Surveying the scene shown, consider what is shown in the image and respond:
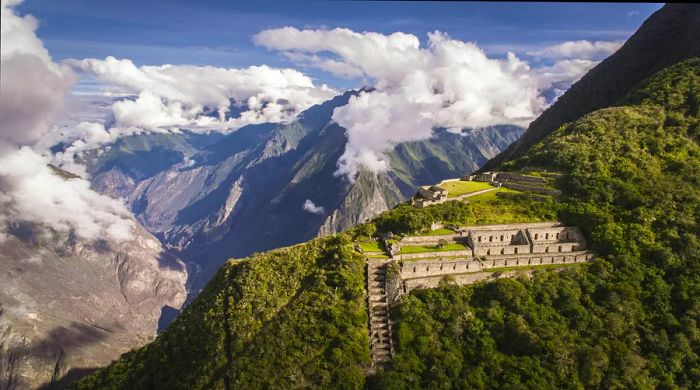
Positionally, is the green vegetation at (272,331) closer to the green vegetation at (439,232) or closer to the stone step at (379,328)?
the stone step at (379,328)

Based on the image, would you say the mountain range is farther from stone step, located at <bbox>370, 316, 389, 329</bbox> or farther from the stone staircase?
stone step, located at <bbox>370, 316, 389, 329</bbox>

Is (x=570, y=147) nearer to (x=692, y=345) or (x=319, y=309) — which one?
(x=692, y=345)

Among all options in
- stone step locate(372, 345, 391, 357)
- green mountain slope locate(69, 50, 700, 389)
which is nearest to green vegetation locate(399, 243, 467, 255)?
green mountain slope locate(69, 50, 700, 389)

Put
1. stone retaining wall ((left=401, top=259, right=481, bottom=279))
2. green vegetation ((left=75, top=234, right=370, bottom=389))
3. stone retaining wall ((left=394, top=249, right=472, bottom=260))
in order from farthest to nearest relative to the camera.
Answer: stone retaining wall ((left=394, top=249, right=472, bottom=260)) < stone retaining wall ((left=401, top=259, right=481, bottom=279)) < green vegetation ((left=75, top=234, right=370, bottom=389))

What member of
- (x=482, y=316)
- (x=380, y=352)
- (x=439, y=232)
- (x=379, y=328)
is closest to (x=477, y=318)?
(x=482, y=316)

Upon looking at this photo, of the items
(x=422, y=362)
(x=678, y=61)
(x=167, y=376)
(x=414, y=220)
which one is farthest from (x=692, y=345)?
(x=678, y=61)

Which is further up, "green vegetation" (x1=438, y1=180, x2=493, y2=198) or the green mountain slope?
"green vegetation" (x1=438, y1=180, x2=493, y2=198)
